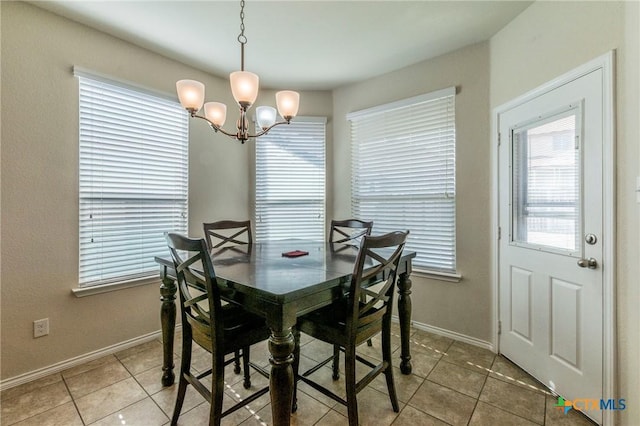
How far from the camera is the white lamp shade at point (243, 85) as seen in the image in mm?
1707

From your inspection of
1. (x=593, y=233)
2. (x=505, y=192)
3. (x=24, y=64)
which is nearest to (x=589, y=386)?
(x=593, y=233)

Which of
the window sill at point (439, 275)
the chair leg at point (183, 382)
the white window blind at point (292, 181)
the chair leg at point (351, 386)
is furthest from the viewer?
the white window blind at point (292, 181)

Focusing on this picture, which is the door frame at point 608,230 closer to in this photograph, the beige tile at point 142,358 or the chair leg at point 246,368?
the chair leg at point 246,368

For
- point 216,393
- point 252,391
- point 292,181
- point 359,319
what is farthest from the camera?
point 292,181

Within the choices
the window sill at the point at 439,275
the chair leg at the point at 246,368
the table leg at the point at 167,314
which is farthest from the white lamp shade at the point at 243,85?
the window sill at the point at 439,275

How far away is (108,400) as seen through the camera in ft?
Answer: 5.92

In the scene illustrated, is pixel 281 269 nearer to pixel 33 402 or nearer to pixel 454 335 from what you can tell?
pixel 33 402

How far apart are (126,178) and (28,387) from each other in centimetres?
163

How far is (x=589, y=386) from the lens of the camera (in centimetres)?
164

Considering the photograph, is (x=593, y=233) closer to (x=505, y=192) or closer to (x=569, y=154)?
(x=569, y=154)

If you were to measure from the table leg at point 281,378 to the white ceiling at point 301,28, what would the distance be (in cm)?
220

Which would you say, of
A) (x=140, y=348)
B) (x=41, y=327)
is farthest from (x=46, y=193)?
(x=140, y=348)

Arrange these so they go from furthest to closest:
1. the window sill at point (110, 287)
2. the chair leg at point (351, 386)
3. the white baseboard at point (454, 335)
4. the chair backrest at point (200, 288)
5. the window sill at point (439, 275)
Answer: the window sill at point (439, 275)
the white baseboard at point (454, 335)
the window sill at point (110, 287)
the chair leg at point (351, 386)
the chair backrest at point (200, 288)

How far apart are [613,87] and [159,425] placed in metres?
3.12
